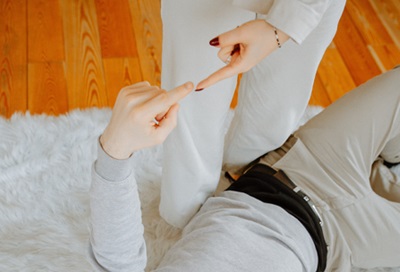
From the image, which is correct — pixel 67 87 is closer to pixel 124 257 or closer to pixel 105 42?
pixel 105 42

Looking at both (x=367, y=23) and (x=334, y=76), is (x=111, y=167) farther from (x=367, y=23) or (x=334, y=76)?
(x=367, y=23)

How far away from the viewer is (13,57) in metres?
1.78

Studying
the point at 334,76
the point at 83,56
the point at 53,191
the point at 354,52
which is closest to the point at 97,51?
the point at 83,56

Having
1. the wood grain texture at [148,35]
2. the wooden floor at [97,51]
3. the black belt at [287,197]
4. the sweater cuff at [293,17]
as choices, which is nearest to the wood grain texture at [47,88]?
the wooden floor at [97,51]

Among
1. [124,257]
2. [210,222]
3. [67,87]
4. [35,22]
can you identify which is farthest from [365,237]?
[35,22]

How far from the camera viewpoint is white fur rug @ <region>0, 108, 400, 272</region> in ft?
4.20

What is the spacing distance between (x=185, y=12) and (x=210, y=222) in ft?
1.37

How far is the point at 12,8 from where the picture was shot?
76.2 inches

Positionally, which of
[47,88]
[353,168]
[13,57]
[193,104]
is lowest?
[353,168]

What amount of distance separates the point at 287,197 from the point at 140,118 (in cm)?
51

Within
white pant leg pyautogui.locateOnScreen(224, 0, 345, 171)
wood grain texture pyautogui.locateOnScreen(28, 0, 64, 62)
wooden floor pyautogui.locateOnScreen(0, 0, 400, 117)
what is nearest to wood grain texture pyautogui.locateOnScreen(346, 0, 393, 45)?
wooden floor pyautogui.locateOnScreen(0, 0, 400, 117)

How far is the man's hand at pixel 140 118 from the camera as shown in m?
0.75

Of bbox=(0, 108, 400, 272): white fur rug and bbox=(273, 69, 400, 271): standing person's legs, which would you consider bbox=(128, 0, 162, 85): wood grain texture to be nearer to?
bbox=(0, 108, 400, 272): white fur rug

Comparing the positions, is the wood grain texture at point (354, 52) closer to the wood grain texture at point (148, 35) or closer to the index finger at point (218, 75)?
the wood grain texture at point (148, 35)
